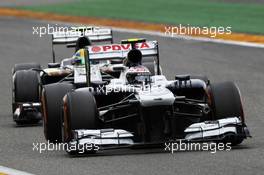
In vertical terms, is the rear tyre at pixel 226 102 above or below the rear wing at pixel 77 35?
below

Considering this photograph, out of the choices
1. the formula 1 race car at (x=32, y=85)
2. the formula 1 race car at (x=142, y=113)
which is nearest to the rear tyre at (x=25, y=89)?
the formula 1 race car at (x=32, y=85)

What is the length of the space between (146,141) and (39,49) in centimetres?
1615

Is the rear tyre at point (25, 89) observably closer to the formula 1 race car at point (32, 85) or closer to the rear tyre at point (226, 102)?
the formula 1 race car at point (32, 85)

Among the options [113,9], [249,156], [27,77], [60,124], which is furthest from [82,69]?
[113,9]

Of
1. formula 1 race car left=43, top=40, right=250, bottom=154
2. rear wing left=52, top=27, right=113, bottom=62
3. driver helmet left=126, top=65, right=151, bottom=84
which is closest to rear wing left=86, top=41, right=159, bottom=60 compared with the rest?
formula 1 race car left=43, top=40, right=250, bottom=154

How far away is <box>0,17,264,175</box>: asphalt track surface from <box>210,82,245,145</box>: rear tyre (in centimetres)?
46

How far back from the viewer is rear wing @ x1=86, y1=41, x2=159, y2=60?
15.5 meters

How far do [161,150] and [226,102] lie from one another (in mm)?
1084

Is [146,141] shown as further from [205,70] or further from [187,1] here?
[187,1]

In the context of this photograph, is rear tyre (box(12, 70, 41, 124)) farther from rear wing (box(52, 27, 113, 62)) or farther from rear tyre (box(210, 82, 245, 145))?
rear tyre (box(210, 82, 245, 145))

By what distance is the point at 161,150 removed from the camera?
13.6 meters

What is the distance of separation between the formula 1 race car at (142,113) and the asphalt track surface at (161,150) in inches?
9.3

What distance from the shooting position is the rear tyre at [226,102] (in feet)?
45.4

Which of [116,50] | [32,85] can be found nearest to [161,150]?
[116,50]
